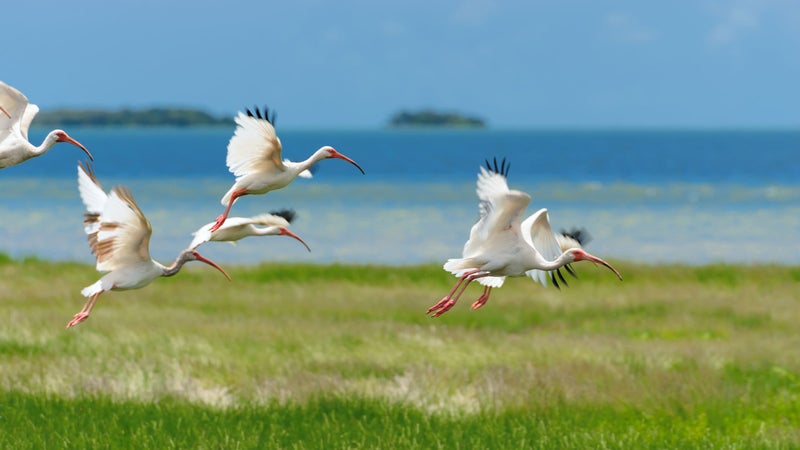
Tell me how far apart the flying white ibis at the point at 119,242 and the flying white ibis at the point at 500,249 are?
1.68ft

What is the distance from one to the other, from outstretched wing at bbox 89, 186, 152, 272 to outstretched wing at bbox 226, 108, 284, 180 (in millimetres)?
210

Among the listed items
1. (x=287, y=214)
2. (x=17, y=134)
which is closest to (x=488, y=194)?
(x=287, y=214)

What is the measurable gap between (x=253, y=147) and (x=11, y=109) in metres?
0.58

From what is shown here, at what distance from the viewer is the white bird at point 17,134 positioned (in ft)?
Result: 6.53

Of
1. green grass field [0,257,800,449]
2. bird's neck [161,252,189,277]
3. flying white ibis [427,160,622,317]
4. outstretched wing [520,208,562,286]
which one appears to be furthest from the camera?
green grass field [0,257,800,449]

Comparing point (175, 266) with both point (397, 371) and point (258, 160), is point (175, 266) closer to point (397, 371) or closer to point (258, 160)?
point (258, 160)

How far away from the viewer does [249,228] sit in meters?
2.11

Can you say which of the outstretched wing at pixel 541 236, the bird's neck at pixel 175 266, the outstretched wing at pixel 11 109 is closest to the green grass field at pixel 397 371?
the outstretched wing at pixel 541 236

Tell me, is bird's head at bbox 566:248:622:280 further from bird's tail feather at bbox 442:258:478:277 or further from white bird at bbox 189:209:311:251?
white bird at bbox 189:209:311:251

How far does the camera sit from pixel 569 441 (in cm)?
1450

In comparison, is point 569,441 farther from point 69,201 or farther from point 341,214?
point 69,201

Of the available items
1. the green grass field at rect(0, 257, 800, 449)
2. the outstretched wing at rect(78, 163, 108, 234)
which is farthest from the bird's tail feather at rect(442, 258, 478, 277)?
the green grass field at rect(0, 257, 800, 449)

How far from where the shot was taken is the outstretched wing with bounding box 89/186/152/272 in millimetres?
2020

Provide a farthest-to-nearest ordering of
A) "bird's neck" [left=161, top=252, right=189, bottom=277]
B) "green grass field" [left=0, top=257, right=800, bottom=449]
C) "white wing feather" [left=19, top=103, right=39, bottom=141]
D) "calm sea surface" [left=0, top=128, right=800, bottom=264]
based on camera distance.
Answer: "calm sea surface" [left=0, top=128, right=800, bottom=264]
"green grass field" [left=0, top=257, right=800, bottom=449]
"white wing feather" [left=19, top=103, right=39, bottom=141]
"bird's neck" [left=161, top=252, right=189, bottom=277]
